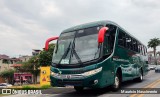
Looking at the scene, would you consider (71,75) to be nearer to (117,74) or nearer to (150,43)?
(117,74)

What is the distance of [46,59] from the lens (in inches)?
2518

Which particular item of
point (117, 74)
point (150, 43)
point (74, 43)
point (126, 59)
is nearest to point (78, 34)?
point (74, 43)

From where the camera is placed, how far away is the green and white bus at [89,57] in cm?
1099

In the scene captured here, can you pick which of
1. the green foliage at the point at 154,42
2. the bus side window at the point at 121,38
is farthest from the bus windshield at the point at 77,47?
the green foliage at the point at 154,42

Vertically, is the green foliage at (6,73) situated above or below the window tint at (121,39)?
below

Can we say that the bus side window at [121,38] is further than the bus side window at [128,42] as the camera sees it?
No

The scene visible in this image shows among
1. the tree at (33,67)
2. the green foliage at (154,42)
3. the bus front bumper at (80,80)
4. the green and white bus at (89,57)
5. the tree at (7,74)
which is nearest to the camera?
the bus front bumper at (80,80)

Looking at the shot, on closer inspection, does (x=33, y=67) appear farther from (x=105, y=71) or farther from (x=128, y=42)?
(x=105, y=71)

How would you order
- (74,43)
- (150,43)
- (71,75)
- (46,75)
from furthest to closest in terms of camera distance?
1. (150,43)
2. (46,75)
3. (74,43)
4. (71,75)

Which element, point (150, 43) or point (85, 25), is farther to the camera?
point (150, 43)

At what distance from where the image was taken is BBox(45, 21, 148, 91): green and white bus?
1099 centimetres

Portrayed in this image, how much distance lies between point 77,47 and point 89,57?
86cm

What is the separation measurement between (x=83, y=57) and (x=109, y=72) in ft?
5.01

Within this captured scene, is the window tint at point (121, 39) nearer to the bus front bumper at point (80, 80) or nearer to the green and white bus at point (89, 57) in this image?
the green and white bus at point (89, 57)
